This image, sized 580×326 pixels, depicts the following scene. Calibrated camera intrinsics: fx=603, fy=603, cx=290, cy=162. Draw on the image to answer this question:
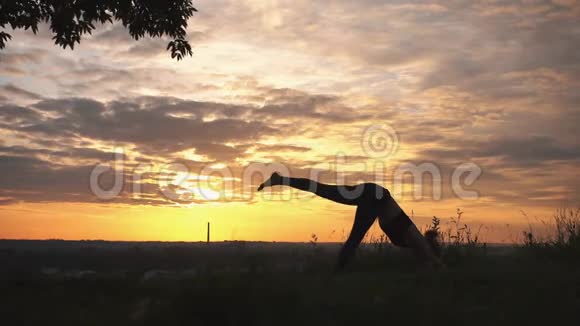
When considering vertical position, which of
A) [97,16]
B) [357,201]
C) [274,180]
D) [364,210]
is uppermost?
[97,16]

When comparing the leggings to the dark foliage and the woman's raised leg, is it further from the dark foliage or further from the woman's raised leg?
the dark foliage

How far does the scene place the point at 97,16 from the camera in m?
15.1

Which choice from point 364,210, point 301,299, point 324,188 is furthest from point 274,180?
point 301,299

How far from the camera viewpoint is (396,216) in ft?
41.1

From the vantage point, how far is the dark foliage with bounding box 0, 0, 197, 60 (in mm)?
14758

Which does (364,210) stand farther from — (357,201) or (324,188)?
(324,188)

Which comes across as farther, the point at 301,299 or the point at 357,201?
the point at 357,201

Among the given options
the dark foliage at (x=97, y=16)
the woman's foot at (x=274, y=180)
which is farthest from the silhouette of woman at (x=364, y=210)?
the dark foliage at (x=97, y=16)

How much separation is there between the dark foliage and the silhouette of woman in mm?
5345

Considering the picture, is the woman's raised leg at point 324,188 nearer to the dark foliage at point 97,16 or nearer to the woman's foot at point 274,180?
the woman's foot at point 274,180

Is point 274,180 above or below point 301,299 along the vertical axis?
above

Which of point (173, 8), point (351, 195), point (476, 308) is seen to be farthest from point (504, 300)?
point (173, 8)

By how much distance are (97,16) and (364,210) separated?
8.34m

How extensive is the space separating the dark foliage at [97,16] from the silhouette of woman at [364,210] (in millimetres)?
5345
